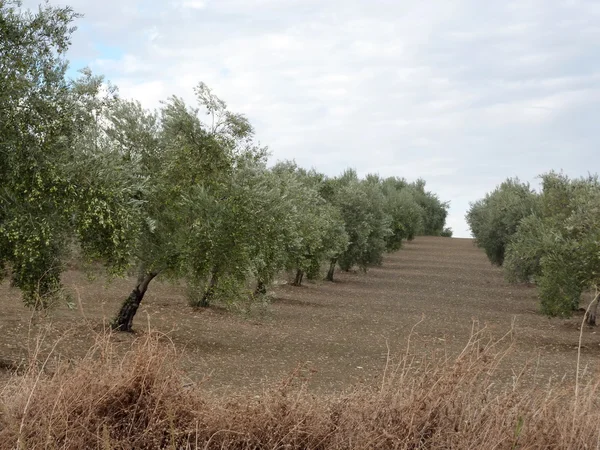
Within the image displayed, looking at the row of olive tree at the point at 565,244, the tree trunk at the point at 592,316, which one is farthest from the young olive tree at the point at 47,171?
the tree trunk at the point at 592,316

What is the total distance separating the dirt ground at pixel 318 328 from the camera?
19.5 metres

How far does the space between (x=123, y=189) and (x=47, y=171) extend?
1.58m

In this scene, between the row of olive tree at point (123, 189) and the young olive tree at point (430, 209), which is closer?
the row of olive tree at point (123, 189)

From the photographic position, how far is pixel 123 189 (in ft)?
52.7

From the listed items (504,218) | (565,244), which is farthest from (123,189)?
(504,218)

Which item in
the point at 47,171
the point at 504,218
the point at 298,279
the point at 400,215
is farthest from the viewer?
the point at 400,215

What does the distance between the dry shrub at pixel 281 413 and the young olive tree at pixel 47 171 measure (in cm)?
760

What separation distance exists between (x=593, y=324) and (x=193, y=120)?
809 inches

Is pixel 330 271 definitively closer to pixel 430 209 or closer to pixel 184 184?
pixel 184 184

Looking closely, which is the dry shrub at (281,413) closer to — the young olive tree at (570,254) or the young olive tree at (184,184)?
the young olive tree at (184,184)

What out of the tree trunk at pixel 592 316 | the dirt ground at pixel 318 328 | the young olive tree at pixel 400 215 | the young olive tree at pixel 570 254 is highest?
the young olive tree at pixel 400 215

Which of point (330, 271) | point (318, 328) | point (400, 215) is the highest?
point (400, 215)

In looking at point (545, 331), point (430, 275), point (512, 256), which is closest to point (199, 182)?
point (545, 331)

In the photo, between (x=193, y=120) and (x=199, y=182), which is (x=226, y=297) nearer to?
(x=199, y=182)
